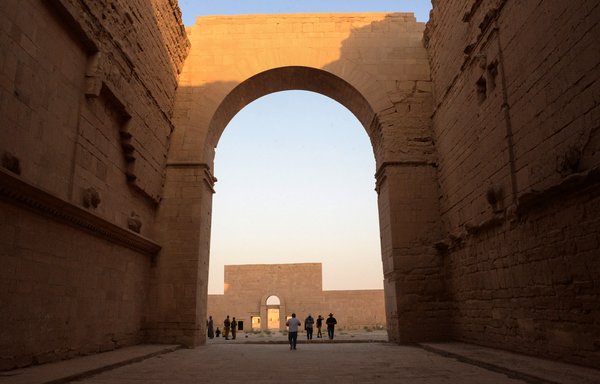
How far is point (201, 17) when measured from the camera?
39.5ft

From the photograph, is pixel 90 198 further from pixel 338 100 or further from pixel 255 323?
pixel 255 323

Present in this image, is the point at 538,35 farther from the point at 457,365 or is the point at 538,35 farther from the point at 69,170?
the point at 69,170

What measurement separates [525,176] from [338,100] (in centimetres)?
690

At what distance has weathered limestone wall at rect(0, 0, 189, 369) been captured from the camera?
4.97 metres

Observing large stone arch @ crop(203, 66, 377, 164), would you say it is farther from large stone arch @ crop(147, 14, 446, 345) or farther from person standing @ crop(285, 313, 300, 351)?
person standing @ crop(285, 313, 300, 351)

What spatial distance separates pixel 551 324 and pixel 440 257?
4101 mm

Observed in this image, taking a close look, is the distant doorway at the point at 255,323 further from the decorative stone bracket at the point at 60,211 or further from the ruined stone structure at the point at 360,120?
the decorative stone bracket at the point at 60,211

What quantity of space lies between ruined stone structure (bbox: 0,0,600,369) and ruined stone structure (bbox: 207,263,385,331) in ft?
47.0

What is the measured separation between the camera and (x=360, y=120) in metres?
12.2

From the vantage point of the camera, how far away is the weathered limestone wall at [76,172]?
16.3 feet

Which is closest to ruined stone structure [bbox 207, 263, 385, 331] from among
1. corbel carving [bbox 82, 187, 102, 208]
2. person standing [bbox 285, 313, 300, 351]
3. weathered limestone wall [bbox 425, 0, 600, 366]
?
person standing [bbox 285, 313, 300, 351]

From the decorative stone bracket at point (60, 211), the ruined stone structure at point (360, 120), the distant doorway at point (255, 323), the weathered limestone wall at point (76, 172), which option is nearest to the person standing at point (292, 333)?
the ruined stone structure at point (360, 120)

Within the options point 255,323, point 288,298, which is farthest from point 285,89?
point 255,323

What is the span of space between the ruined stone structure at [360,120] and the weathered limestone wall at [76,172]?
0.03m
